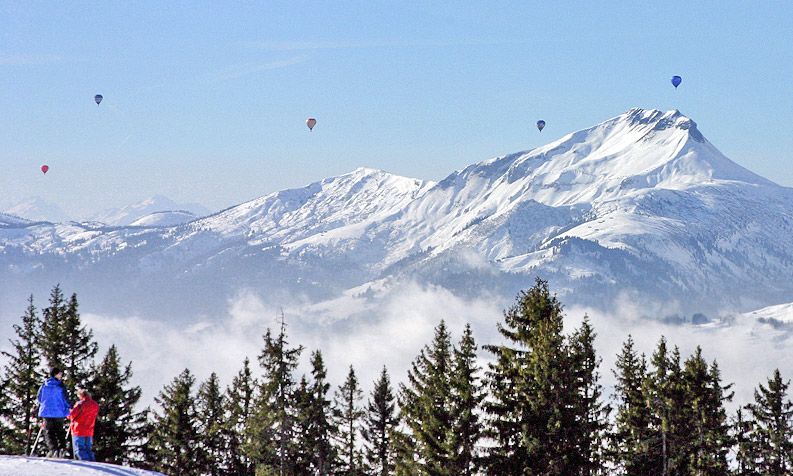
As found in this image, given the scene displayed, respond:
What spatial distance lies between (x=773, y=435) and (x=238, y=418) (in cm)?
2783

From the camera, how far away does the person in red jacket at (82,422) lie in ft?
89.5

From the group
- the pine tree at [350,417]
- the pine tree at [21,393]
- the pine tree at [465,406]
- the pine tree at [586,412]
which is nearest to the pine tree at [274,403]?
the pine tree at [465,406]

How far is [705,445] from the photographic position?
40.5 meters

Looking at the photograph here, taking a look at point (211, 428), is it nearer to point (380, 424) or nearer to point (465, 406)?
point (380, 424)

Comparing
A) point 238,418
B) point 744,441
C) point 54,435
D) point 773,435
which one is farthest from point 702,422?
point 54,435

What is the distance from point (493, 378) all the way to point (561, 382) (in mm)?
2901

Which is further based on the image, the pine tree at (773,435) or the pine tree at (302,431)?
the pine tree at (773,435)

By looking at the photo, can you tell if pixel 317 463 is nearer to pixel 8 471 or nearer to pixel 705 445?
pixel 705 445

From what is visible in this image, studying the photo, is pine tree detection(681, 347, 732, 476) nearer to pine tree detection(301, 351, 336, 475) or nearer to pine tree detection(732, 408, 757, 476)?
pine tree detection(732, 408, 757, 476)

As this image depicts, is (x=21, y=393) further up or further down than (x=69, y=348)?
further down

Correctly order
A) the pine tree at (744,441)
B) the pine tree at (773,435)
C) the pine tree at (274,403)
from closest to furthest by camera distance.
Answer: the pine tree at (274,403), the pine tree at (744,441), the pine tree at (773,435)

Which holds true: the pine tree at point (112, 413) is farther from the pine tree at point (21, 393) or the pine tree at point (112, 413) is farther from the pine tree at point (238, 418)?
the pine tree at point (238, 418)

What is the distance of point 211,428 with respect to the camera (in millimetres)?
49250

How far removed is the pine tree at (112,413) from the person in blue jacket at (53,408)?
14074 millimetres
